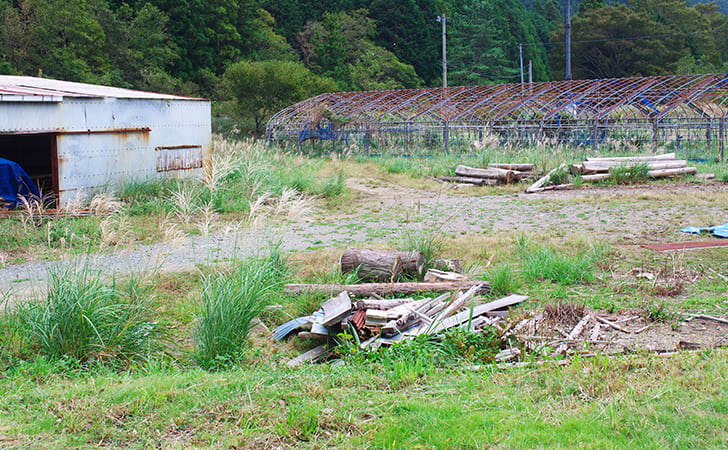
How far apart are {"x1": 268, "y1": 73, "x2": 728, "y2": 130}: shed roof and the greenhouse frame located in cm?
4

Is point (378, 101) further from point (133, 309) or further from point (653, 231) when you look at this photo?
point (133, 309)

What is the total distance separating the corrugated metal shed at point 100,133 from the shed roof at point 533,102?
12862 mm

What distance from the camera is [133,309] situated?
5.48m

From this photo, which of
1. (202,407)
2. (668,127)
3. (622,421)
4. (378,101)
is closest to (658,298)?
(622,421)

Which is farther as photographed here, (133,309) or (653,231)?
(653,231)

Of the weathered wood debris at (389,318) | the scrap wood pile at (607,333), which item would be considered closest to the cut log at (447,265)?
the weathered wood debris at (389,318)

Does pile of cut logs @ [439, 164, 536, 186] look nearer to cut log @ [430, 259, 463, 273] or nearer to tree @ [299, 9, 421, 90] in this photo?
cut log @ [430, 259, 463, 273]

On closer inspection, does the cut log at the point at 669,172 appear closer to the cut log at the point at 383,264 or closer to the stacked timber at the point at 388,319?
the cut log at the point at 383,264

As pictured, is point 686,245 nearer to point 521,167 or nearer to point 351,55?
point 521,167

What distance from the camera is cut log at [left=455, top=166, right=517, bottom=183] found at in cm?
1684

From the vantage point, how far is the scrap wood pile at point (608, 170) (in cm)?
1639

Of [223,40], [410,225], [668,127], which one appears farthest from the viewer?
[223,40]

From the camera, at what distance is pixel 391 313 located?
225 inches

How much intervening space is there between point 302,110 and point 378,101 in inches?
138
